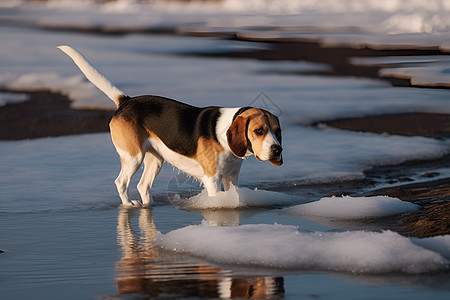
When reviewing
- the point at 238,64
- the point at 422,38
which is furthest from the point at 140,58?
the point at 422,38

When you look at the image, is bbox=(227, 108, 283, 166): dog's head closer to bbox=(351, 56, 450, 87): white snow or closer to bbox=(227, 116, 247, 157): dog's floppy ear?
bbox=(227, 116, 247, 157): dog's floppy ear

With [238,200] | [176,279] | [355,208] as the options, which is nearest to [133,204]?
[238,200]

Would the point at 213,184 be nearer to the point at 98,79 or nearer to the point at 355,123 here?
the point at 98,79

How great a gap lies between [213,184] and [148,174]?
2.74 ft

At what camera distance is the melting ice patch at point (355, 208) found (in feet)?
22.0

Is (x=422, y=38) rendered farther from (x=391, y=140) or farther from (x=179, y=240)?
(x=179, y=240)

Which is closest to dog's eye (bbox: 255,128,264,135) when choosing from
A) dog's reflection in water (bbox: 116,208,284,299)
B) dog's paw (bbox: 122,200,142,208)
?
dog's paw (bbox: 122,200,142,208)

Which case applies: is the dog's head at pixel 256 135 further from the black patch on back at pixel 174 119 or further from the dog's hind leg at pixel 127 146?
the dog's hind leg at pixel 127 146

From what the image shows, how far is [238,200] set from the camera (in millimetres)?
7430

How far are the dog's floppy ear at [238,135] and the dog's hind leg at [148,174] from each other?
114 cm

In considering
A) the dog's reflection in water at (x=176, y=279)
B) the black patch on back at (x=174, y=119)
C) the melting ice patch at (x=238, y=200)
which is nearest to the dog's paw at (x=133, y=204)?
the melting ice patch at (x=238, y=200)

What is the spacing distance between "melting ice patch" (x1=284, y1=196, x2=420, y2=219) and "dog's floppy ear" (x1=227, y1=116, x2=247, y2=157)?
0.67m

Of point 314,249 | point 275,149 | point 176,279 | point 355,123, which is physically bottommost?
point 176,279

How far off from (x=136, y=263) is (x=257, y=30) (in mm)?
21552
